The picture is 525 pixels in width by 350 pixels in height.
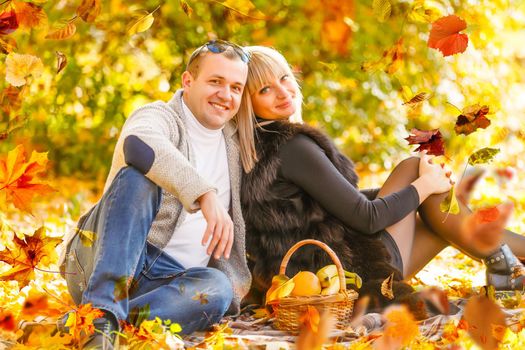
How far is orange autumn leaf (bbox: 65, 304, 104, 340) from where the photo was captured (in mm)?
1922

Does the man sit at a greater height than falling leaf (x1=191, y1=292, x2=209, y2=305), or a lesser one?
greater

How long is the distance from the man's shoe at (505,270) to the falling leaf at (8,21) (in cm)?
185

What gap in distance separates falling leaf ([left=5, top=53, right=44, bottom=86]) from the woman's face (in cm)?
99

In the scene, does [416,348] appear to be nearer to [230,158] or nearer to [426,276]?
[230,158]

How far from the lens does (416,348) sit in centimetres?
204

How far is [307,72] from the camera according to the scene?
6047 millimetres

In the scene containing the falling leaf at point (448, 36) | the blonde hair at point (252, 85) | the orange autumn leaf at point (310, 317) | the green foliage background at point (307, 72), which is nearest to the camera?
the falling leaf at point (448, 36)

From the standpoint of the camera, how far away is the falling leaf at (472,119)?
173 centimetres

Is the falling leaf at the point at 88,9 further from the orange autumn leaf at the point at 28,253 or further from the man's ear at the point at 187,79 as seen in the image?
the man's ear at the point at 187,79

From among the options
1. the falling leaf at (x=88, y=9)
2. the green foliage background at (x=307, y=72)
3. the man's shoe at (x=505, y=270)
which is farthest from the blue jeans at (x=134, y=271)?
the green foliage background at (x=307, y=72)

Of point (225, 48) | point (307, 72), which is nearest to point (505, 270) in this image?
point (225, 48)

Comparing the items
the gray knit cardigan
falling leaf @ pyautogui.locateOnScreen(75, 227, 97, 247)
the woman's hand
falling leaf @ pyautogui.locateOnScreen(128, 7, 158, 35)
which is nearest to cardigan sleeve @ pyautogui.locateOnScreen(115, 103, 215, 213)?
the gray knit cardigan

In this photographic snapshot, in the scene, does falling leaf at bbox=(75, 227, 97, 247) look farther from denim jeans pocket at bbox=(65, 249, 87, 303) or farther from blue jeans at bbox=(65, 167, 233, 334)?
denim jeans pocket at bbox=(65, 249, 87, 303)

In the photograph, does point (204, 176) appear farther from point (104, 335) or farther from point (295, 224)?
point (104, 335)
